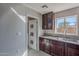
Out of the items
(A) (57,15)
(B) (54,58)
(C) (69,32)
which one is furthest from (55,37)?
(B) (54,58)

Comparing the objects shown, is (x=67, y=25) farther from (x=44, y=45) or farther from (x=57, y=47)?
(x=44, y=45)

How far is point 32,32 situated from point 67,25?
820 millimetres

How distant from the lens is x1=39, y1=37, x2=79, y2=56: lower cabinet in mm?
2025

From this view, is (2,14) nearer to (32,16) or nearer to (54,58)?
(32,16)

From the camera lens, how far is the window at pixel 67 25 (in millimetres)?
2050

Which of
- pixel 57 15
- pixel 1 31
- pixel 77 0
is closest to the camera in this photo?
pixel 77 0

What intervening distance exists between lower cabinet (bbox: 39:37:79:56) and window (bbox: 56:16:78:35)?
0.90ft

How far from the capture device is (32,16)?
85.8 inches

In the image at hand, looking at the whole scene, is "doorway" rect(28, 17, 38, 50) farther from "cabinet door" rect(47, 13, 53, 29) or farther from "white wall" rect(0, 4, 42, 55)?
"cabinet door" rect(47, 13, 53, 29)

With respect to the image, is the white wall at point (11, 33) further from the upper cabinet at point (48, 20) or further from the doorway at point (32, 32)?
the upper cabinet at point (48, 20)

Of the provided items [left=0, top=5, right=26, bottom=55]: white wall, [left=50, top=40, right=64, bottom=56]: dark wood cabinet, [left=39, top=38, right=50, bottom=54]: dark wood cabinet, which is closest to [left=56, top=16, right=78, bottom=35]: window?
[left=50, top=40, right=64, bottom=56]: dark wood cabinet

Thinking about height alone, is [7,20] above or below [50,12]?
below

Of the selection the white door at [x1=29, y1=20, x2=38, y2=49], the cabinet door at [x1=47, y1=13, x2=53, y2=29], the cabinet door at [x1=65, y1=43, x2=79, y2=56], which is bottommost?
the cabinet door at [x1=65, y1=43, x2=79, y2=56]

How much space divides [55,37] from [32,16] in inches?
29.1
